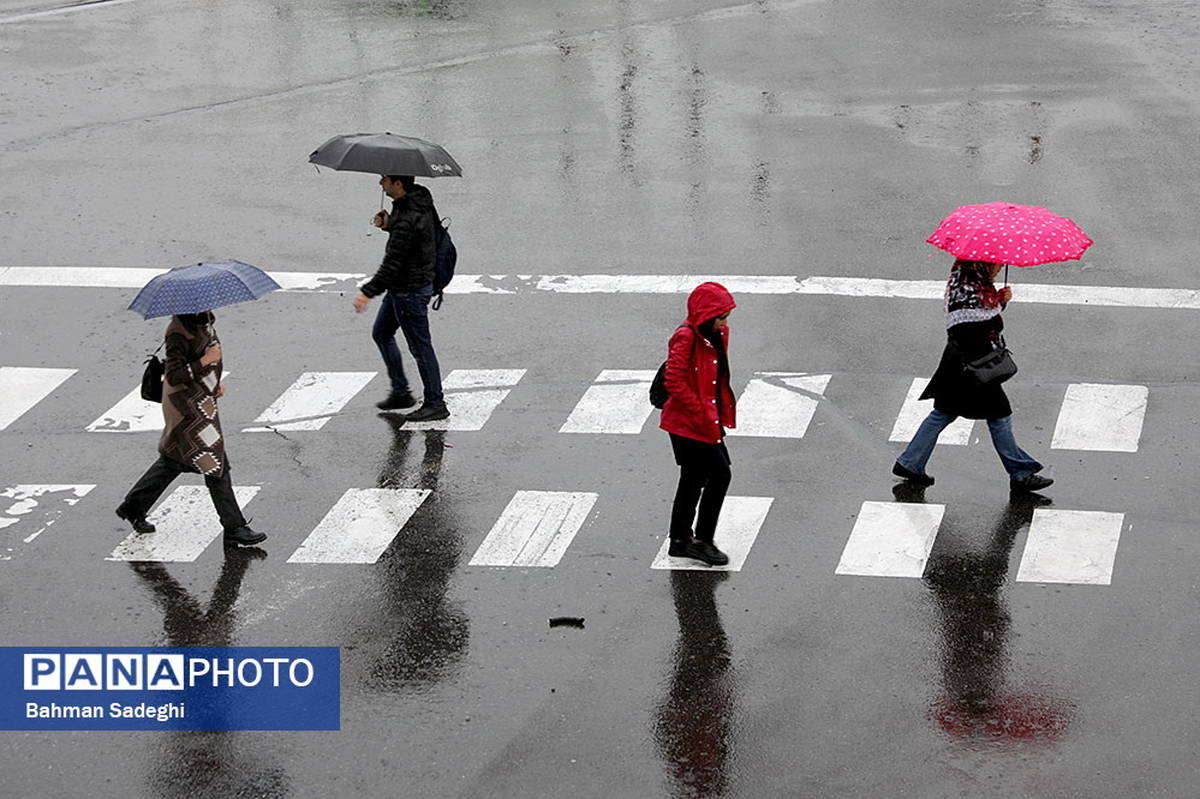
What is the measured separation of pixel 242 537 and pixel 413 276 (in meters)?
2.84

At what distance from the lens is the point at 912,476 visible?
39.6 feet

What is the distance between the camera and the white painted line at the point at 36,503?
1176cm

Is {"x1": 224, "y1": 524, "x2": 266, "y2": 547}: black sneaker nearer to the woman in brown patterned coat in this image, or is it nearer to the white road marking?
the woman in brown patterned coat

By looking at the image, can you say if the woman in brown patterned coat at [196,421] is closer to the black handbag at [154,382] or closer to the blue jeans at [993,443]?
the black handbag at [154,382]

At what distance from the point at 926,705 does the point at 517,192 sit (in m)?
10.4

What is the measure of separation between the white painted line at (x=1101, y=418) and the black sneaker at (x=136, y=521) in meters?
6.02

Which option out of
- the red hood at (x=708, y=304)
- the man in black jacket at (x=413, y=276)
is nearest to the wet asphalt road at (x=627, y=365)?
the man in black jacket at (x=413, y=276)

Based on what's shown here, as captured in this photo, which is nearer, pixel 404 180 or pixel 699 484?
pixel 699 484

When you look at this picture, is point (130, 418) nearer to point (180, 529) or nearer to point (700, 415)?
point (180, 529)

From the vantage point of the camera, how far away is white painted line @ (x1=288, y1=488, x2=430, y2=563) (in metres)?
11.3

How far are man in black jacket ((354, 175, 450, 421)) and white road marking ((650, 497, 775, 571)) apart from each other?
104 inches

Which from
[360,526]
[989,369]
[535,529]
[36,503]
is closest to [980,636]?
[989,369]

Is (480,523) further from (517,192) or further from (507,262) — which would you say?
(517,192)

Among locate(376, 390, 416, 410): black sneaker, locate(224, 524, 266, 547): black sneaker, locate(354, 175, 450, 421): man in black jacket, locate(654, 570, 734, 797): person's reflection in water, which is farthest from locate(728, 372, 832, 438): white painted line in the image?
locate(224, 524, 266, 547): black sneaker
